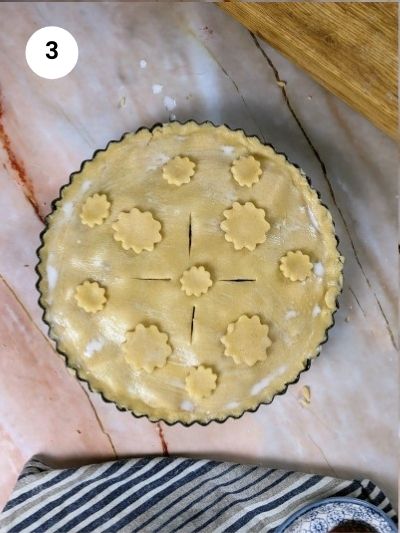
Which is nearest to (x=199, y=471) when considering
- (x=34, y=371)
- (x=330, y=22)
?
(x=34, y=371)

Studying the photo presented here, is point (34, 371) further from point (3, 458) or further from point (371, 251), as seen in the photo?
point (371, 251)

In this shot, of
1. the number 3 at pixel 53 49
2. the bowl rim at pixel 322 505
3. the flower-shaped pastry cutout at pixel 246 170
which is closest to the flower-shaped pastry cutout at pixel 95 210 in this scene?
the flower-shaped pastry cutout at pixel 246 170

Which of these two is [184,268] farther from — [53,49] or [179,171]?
[53,49]

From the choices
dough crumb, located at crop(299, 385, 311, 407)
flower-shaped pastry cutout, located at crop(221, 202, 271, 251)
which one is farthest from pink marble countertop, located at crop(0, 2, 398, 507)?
flower-shaped pastry cutout, located at crop(221, 202, 271, 251)

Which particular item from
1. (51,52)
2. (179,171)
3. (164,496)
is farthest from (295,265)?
(51,52)

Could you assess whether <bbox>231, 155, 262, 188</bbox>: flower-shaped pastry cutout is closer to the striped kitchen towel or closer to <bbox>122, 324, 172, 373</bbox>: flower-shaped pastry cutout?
<bbox>122, 324, 172, 373</bbox>: flower-shaped pastry cutout

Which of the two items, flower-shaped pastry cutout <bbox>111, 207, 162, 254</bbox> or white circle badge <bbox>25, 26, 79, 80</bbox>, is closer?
flower-shaped pastry cutout <bbox>111, 207, 162, 254</bbox>
